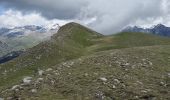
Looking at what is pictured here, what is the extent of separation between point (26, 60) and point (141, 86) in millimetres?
34682

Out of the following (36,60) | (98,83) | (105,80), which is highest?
(36,60)

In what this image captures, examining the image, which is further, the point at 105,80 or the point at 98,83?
the point at 105,80

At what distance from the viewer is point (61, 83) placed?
2470 cm

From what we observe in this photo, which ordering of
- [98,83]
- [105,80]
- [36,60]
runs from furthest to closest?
[36,60]
[105,80]
[98,83]

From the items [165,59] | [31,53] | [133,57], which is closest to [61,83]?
[133,57]

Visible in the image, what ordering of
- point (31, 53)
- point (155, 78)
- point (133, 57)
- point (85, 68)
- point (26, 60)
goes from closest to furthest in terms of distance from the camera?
point (155, 78) → point (85, 68) → point (133, 57) → point (26, 60) → point (31, 53)

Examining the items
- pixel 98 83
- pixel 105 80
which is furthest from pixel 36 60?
pixel 98 83

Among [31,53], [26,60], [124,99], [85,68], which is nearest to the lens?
[124,99]

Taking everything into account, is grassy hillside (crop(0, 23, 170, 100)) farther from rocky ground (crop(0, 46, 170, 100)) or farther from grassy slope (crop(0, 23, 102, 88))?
grassy slope (crop(0, 23, 102, 88))

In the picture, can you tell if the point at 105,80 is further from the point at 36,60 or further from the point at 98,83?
the point at 36,60

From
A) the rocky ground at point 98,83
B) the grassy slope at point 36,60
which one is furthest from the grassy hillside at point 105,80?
the grassy slope at point 36,60

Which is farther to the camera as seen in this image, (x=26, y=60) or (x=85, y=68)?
(x=26, y=60)

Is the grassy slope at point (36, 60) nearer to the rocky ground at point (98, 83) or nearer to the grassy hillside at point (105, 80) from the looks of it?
the grassy hillside at point (105, 80)

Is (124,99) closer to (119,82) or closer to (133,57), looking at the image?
(119,82)
